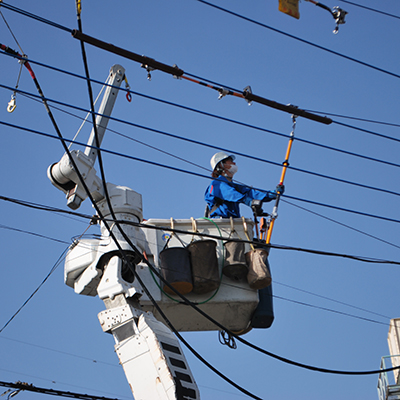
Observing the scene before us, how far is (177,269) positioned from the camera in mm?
10391

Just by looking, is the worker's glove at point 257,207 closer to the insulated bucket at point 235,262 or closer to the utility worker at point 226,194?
the utility worker at point 226,194

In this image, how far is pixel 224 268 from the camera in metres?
10.8

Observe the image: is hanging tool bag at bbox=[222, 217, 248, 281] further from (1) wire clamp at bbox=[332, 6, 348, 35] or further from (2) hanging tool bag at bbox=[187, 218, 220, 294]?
(1) wire clamp at bbox=[332, 6, 348, 35]

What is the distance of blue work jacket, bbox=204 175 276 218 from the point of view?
11.6 m

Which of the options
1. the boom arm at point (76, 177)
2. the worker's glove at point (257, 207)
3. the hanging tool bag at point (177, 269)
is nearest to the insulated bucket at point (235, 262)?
the hanging tool bag at point (177, 269)

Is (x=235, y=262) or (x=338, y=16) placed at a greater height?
(x=338, y=16)

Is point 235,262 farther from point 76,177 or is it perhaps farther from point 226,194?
point 76,177

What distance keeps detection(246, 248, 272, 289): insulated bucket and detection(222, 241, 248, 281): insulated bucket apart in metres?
0.10

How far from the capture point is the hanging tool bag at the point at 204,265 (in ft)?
34.4

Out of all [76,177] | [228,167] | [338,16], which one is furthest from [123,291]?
[338,16]

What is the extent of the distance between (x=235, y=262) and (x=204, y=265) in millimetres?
482

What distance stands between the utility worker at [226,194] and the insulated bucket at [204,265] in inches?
46.5

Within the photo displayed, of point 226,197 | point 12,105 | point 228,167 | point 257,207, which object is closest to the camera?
point 12,105

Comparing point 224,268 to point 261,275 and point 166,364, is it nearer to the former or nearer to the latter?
point 261,275
